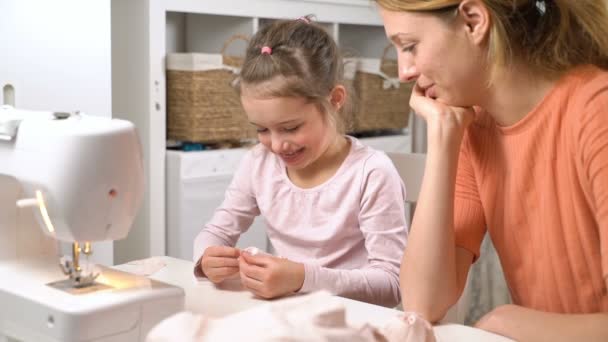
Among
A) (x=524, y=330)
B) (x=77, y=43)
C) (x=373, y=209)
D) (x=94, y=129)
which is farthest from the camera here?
(x=77, y=43)

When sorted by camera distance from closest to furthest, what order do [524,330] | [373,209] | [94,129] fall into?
1. [94,129]
2. [524,330]
3. [373,209]

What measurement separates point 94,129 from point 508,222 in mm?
654

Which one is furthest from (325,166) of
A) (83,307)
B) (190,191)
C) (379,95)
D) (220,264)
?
(379,95)

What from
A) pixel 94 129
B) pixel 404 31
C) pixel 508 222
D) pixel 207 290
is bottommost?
pixel 207 290

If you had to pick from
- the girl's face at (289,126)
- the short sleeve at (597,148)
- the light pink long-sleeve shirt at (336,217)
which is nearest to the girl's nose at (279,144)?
the girl's face at (289,126)

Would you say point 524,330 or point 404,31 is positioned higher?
point 404,31

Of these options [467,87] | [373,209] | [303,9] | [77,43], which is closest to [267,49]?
[373,209]

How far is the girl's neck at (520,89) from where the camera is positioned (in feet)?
4.14

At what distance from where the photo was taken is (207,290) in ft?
4.47

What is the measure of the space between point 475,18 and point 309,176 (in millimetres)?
600

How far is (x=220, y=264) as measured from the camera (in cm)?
138

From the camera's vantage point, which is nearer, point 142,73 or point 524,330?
point 524,330

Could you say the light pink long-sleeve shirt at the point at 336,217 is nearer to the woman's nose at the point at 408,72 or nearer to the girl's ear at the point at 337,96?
the girl's ear at the point at 337,96

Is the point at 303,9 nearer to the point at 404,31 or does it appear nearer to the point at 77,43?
the point at 77,43
